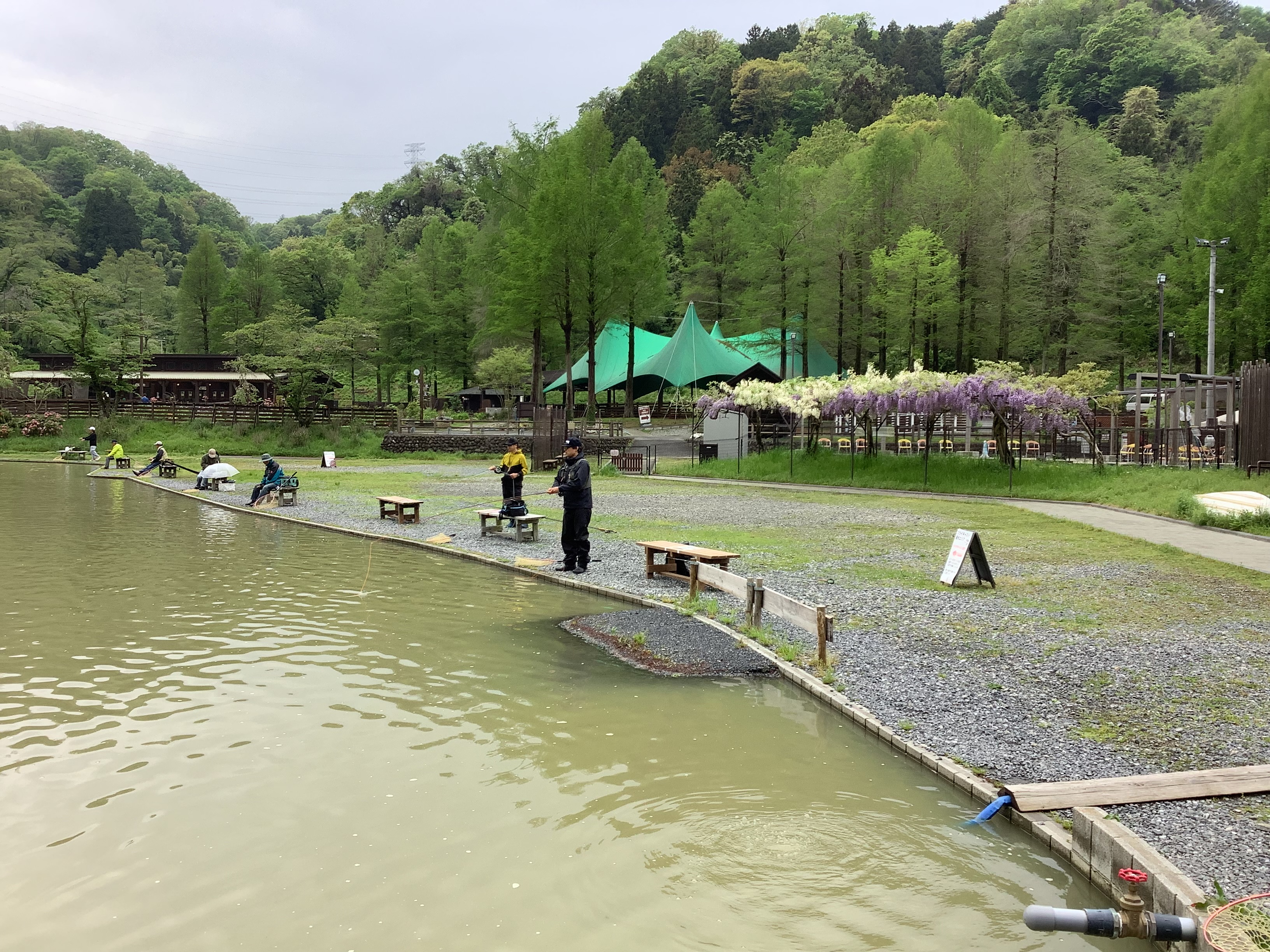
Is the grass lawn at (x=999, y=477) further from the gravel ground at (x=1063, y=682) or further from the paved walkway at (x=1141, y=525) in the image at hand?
the gravel ground at (x=1063, y=682)

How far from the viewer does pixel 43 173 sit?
122 meters

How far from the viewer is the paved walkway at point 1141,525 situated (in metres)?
14.1

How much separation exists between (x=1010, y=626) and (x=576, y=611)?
4.88m

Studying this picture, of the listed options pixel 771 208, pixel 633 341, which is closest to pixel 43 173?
Answer: pixel 633 341

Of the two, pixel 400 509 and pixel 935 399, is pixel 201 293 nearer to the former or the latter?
pixel 400 509

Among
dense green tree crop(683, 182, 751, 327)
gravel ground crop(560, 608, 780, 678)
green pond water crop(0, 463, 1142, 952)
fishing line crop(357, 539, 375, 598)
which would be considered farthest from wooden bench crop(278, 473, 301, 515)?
dense green tree crop(683, 182, 751, 327)

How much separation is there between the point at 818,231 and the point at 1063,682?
3848cm

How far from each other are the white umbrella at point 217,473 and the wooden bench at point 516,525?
39.3 ft

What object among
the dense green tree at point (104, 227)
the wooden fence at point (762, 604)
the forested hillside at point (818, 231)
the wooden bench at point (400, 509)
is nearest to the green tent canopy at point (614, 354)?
the forested hillside at point (818, 231)

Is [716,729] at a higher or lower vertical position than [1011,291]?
lower

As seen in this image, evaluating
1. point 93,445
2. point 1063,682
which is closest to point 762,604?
point 1063,682

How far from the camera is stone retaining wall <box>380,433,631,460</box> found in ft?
131

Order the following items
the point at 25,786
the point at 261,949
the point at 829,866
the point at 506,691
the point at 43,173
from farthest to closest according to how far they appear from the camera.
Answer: the point at 43,173, the point at 506,691, the point at 25,786, the point at 829,866, the point at 261,949

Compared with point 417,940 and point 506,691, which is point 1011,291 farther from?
point 417,940
